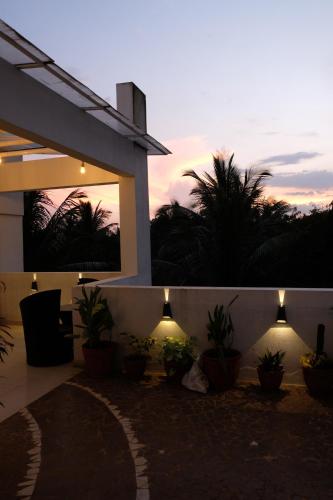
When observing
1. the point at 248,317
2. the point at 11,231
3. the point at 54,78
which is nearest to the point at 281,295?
the point at 248,317

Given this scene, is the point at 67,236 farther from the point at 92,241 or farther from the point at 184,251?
the point at 184,251

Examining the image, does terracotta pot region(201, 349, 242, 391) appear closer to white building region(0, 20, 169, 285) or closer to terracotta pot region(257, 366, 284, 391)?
terracotta pot region(257, 366, 284, 391)

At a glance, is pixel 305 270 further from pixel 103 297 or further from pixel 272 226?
pixel 103 297

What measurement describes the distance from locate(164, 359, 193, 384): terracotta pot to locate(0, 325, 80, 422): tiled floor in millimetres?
1440

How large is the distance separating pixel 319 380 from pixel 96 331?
2.93 m

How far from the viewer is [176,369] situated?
5.39 m

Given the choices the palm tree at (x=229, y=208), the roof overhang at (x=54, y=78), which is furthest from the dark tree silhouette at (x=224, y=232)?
the roof overhang at (x=54, y=78)

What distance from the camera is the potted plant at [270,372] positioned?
16.6 ft

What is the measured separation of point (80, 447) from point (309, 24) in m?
9.33

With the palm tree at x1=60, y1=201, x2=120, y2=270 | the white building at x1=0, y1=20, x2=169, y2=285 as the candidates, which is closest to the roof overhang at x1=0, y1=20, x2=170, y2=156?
the white building at x1=0, y1=20, x2=169, y2=285

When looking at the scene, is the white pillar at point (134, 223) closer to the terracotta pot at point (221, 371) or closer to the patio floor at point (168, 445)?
the terracotta pot at point (221, 371)

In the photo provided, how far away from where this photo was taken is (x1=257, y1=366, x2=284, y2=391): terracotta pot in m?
5.04

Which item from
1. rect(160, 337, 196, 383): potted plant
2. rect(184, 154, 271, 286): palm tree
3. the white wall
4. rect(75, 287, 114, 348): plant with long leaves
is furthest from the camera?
rect(184, 154, 271, 286): palm tree

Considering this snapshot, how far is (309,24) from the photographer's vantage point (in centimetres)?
920
